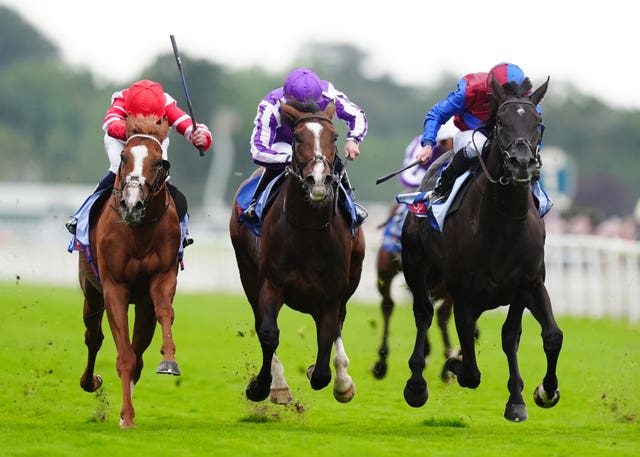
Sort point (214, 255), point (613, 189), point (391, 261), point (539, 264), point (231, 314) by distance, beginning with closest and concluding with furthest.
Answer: point (539, 264) → point (391, 261) → point (231, 314) → point (214, 255) → point (613, 189)

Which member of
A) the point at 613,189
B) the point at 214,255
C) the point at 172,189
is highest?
the point at 613,189

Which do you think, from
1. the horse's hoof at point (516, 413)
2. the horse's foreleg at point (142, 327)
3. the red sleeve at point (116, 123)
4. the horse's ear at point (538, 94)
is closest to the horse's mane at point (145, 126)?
the red sleeve at point (116, 123)

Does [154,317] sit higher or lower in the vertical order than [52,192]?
lower

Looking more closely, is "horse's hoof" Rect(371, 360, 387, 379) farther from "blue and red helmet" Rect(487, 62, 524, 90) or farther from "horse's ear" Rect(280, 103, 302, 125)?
"horse's ear" Rect(280, 103, 302, 125)

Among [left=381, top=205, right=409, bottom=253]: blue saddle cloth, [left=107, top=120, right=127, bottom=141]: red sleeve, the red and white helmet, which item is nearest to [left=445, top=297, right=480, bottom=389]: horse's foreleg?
the red and white helmet

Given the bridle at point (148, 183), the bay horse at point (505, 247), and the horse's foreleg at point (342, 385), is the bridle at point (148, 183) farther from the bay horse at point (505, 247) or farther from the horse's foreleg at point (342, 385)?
the bay horse at point (505, 247)

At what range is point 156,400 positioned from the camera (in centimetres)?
1140

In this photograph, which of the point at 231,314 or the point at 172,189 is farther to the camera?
the point at 231,314

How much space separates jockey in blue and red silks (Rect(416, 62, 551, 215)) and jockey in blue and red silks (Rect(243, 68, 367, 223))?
1.50 feet

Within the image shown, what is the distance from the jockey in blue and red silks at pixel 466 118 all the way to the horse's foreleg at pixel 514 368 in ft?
2.24

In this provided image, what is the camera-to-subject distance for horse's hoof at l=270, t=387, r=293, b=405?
976 cm

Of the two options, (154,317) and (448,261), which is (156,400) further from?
(448,261)

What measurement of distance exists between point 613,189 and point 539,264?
155ft

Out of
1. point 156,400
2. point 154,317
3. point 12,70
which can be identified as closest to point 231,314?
point 156,400
